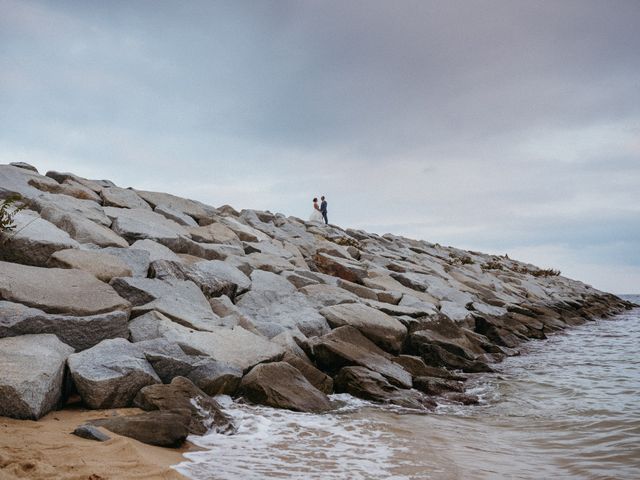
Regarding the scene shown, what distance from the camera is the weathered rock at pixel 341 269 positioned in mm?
14875

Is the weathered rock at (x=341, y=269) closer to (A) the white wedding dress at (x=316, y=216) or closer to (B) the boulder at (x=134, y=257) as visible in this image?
(B) the boulder at (x=134, y=257)

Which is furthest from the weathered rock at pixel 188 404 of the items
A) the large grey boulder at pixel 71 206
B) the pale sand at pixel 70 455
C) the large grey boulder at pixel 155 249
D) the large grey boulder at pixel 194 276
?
the large grey boulder at pixel 71 206

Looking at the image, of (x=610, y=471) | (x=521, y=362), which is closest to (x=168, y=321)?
(x=610, y=471)

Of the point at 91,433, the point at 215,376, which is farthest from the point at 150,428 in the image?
the point at 215,376

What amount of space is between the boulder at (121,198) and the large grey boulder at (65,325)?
765 centimetres

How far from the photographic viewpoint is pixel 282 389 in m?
6.92

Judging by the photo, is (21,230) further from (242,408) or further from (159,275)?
(242,408)

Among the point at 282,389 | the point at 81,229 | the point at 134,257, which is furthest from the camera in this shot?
the point at 81,229

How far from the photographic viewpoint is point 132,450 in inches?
172

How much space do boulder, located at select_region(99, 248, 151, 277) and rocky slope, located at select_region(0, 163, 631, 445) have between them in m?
0.03

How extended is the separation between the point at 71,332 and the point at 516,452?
17.9 ft

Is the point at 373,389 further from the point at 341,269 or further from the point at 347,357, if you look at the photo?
the point at 341,269

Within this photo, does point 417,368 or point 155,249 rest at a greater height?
point 155,249

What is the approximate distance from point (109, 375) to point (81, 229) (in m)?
4.87
